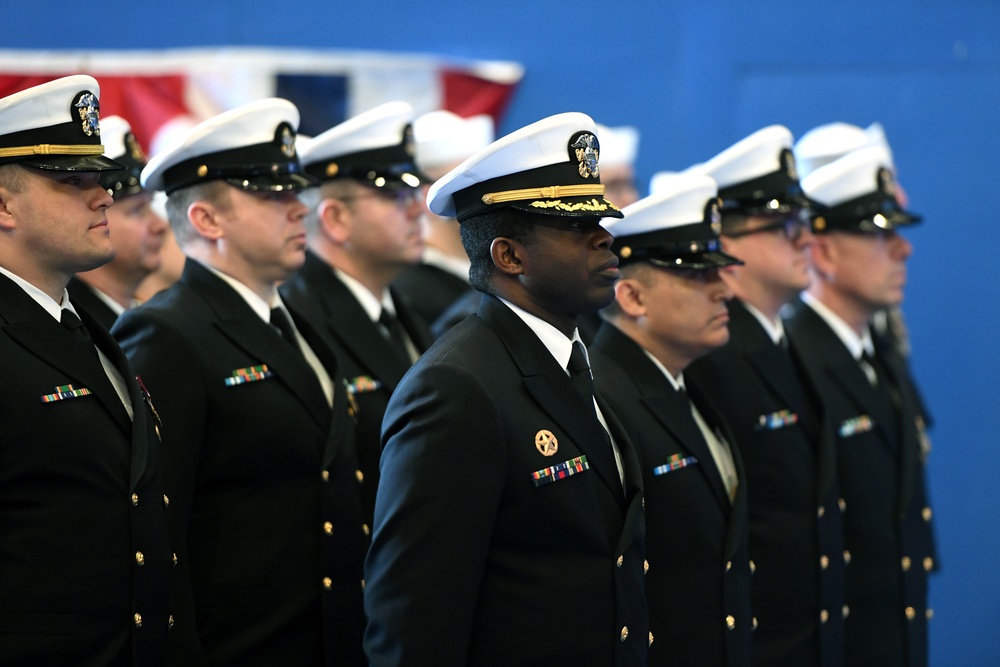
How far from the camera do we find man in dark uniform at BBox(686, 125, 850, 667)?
10.7 feet

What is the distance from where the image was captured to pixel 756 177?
3.73 m

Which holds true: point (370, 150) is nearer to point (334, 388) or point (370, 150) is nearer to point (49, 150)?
point (334, 388)

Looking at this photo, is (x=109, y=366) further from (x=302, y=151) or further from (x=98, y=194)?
(x=302, y=151)

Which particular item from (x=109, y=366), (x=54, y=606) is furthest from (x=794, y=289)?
(x=54, y=606)

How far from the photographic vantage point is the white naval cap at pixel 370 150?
3650 millimetres

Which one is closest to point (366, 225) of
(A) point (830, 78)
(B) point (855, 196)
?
(B) point (855, 196)

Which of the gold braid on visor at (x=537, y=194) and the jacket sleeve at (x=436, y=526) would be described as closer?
the jacket sleeve at (x=436, y=526)

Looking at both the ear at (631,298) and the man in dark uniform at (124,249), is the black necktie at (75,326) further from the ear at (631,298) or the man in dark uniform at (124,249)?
the ear at (631,298)

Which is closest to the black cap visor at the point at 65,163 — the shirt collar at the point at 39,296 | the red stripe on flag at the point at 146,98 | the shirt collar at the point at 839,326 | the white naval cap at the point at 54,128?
the white naval cap at the point at 54,128

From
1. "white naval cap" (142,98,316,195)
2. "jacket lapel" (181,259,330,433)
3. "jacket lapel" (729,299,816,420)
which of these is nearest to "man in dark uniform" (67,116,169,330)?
"white naval cap" (142,98,316,195)

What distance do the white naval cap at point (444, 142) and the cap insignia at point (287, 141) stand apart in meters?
1.67

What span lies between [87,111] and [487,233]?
81 cm

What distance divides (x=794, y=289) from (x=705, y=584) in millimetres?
1227

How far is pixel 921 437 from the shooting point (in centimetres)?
434
